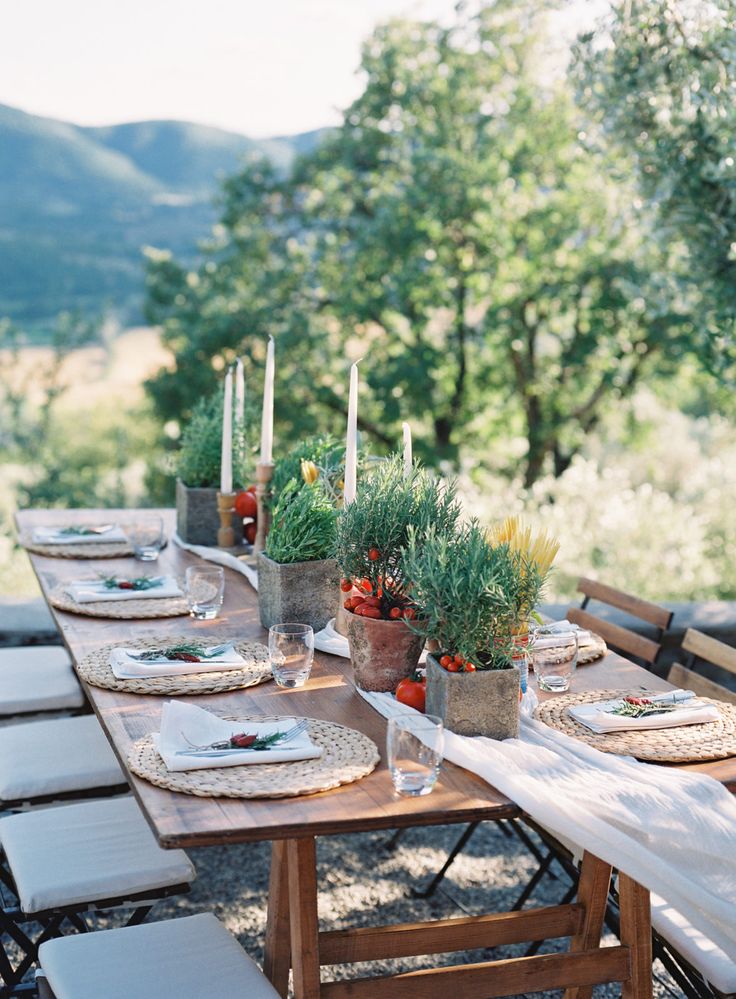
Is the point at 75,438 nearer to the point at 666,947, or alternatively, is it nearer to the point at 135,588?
the point at 135,588

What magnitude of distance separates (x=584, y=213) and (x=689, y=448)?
3.42 m

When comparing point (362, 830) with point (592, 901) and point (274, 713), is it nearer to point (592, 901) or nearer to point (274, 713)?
point (274, 713)

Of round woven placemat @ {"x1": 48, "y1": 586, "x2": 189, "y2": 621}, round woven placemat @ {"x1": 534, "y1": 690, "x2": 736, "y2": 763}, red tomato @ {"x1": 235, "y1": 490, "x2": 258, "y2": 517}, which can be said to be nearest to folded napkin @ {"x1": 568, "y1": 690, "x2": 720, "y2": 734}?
round woven placemat @ {"x1": 534, "y1": 690, "x2": 736, "y2": 763}

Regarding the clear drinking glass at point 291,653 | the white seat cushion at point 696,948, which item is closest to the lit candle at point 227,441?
the clear drinking glass at point 291,653

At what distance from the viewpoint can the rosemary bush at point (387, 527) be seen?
231cm

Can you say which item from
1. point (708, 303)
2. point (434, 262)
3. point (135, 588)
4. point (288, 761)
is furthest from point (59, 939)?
point (434, 262)

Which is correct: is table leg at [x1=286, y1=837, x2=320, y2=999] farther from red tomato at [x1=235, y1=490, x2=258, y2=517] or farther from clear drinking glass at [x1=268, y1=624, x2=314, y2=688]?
red tomato at [x1=235, y1=490, x2=258, y2=517]

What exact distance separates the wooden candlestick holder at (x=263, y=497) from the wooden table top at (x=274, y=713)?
14cm

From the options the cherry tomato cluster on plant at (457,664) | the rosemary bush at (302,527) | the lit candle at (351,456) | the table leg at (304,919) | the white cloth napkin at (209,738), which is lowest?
the table leg at (304,919)

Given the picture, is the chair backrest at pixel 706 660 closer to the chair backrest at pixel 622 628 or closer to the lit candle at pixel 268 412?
the chair backrest at pixel 622 628

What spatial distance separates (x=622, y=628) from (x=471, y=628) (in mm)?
1386

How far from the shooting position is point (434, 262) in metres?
9.37

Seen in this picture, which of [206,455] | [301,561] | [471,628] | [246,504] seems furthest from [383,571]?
[206,455]

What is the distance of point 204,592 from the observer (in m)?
2.89
